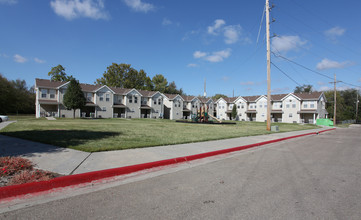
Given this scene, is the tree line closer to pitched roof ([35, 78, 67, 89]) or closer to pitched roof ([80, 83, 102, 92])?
pitched roof ([35, 78, 67, 89])

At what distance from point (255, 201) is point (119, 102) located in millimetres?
45373

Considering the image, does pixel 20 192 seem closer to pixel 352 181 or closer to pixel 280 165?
pixel 280 165

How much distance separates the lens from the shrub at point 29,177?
4.00 m

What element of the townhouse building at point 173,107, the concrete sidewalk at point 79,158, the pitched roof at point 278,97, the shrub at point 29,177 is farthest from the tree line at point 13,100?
the pitched roof at point 278,97

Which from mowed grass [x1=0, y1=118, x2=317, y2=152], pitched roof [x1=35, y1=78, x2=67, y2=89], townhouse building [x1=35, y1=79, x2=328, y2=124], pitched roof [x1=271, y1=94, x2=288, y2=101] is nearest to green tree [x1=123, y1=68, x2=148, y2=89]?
townhouse building [x1=35, y1=79, x2=328, y2=124]

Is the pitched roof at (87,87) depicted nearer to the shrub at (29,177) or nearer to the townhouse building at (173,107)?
the townhouse building at (173,107)

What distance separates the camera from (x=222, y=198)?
13.0 feet

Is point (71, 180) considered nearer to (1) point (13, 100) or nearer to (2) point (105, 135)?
(2) point (105, 135)

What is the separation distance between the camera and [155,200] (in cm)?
377

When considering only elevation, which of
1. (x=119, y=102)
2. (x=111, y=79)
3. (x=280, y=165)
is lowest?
(x=280, y=165)

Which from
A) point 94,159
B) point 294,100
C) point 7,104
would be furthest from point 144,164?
point 7,104

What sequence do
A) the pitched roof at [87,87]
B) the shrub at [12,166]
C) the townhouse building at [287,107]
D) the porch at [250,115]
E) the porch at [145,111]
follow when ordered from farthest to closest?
the porch at [250,115] < the porch at [145,111] < the townhouse building at [287,107] < the pitched roof at [87,87] < the shrub at [12,166]

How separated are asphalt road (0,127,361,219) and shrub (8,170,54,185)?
0.88 metres

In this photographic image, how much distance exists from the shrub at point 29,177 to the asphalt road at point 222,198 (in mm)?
880
